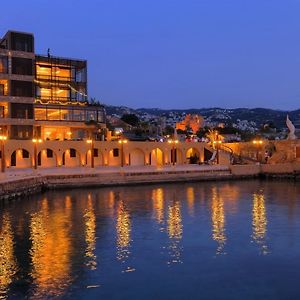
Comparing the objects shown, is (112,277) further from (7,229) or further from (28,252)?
(7,229)

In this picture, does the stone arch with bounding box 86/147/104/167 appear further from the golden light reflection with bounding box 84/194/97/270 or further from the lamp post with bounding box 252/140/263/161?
the golden light reflection with bounding box 84/194/97/270

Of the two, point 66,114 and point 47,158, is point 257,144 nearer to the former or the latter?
point 66,114

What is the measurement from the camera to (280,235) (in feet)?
82.8

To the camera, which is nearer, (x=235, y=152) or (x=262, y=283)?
(x=262, y=283)

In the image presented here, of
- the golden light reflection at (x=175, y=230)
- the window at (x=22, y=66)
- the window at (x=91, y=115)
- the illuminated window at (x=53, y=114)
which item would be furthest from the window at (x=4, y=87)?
the golden light reflection at (x=175, y=230)

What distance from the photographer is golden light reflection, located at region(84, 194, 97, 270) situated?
2022 cm

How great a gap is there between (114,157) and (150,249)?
4463 cm

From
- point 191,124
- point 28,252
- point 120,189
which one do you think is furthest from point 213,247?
point 191,124

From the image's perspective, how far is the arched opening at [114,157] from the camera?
66.1m

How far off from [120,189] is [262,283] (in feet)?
107

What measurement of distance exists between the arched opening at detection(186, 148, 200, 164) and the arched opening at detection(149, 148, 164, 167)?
455 centimetres

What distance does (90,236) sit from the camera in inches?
1000

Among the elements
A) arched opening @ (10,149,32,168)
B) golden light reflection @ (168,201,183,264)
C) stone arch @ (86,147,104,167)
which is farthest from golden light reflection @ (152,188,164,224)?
arched opening @ (10,149,32,168)

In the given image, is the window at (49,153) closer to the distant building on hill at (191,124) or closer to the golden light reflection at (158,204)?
the golden light reflection at (158,204)
